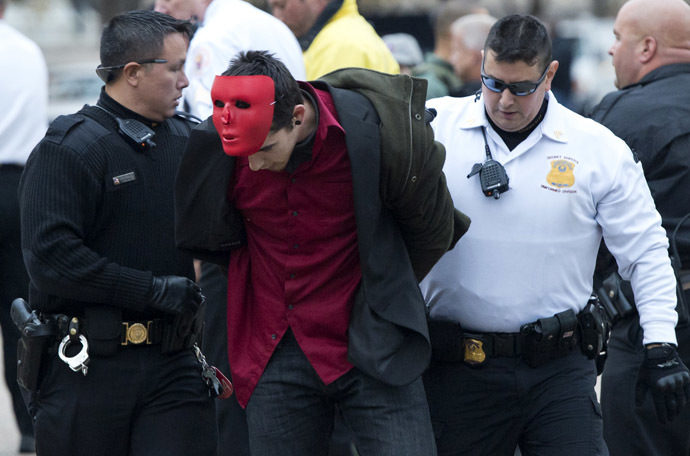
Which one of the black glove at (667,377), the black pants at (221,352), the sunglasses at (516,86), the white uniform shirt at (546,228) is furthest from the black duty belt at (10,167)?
the black glove at (667,377)

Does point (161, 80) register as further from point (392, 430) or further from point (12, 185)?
point (12, 185)

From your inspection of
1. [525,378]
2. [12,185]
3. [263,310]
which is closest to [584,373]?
[525,378]

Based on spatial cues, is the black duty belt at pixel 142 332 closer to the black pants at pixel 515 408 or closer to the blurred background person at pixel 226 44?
the black pants at pixel 515 408

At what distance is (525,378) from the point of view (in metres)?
3.59

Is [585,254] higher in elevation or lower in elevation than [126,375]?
higher

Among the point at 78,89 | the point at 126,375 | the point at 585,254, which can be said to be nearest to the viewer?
the point at 126,375

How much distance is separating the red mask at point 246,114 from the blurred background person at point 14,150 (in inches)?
106

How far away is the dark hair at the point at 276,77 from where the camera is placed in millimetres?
2986

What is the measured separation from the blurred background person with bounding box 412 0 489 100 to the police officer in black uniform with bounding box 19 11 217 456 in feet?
10.5

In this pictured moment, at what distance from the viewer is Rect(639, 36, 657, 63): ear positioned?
4.69m

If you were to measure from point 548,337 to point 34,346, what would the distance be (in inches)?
67.2

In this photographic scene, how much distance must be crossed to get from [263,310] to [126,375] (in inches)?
20.1

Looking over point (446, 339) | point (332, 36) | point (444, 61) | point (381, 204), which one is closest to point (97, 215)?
point (381, 204)

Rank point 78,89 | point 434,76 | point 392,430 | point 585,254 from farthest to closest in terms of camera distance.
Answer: point 78,89
point 434,76
point 585,254
point 392,430
